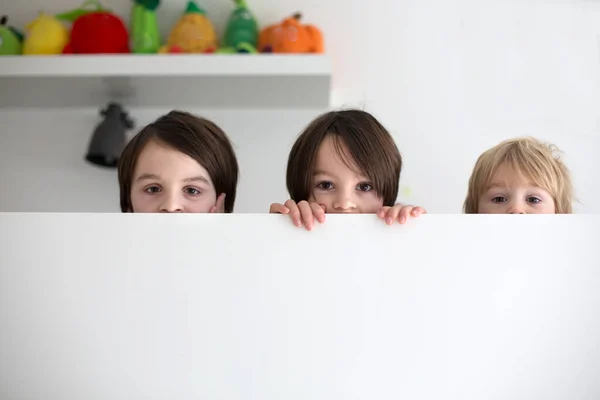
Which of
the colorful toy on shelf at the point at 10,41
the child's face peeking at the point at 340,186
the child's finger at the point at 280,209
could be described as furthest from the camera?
the colorful toy on shelf at the point at 10,41

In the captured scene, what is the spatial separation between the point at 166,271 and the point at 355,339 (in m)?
0.19

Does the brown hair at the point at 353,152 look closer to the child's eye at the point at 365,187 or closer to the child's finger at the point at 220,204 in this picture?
the child's eye at the point at 365,187

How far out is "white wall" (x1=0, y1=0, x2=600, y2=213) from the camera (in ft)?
5.45

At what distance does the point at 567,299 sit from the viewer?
2.15ft

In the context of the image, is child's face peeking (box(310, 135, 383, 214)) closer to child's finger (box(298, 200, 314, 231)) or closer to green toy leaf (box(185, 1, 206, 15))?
child's finger (box(298, 200, 314, 231))

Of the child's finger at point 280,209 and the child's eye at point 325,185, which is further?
the child's eye at point 325,185

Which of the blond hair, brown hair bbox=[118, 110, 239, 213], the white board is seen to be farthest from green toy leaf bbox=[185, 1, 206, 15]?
the white board

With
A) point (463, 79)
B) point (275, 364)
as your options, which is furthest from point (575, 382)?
point (463, 79)

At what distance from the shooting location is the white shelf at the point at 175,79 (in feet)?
5.00

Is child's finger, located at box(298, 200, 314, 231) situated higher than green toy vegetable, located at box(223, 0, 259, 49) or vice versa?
green toy vegetable, located at box(223, 0, 259, 49)

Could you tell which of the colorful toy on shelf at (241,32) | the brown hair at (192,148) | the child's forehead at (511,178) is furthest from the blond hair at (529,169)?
the colorful toy on shelf at (241,32)

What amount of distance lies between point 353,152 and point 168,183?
10.7 inches

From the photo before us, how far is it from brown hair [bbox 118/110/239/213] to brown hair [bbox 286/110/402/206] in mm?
117

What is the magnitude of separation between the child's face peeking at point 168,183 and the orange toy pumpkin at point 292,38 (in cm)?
61
